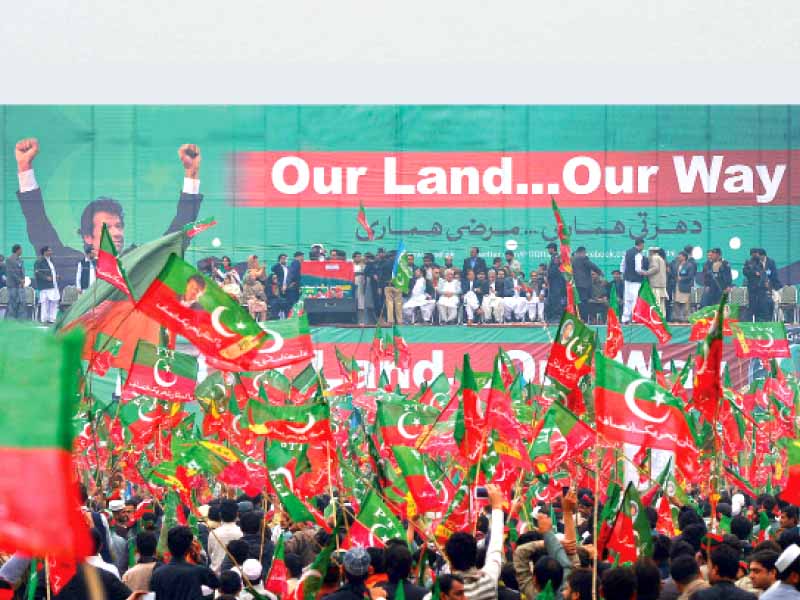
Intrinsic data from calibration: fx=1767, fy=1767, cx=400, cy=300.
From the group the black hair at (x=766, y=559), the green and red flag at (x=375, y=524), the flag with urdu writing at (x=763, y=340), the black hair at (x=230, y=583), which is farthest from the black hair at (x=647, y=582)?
the flag with urdu writing at (x=763, y=340)

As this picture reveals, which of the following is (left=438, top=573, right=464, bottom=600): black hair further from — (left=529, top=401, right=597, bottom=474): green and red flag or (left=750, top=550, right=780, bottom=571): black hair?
(left=529, top=401, right=597, bottom=474): green and red flag

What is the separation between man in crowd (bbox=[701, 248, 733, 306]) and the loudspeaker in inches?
299

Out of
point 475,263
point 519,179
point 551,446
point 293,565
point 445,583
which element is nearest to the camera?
point 445,583

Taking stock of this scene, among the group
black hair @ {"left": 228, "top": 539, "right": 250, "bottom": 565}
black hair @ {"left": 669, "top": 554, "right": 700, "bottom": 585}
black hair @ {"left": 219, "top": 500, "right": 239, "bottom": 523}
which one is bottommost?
black hair @ {"left": 219, "top": 500, "right": 239, "bottom": 523}

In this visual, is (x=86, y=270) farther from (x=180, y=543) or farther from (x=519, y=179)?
(x=180, y=543)

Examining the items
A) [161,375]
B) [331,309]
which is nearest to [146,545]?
[161,375]

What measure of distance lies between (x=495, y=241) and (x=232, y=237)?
5.87 metres

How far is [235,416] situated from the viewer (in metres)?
18.5

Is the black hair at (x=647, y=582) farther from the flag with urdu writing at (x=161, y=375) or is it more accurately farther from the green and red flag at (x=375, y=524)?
the flag with urdu writing at (x=161, y=375)

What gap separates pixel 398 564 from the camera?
7113 millimetres

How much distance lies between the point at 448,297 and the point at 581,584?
31.6 meters

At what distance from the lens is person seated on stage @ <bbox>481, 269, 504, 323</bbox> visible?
125 ft

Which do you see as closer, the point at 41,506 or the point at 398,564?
the point at 41,506

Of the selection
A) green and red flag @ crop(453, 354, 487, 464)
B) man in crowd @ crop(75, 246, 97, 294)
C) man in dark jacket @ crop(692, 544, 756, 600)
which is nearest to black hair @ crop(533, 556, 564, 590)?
man in dark jacket @ crop(692, 544, 756, 600)
